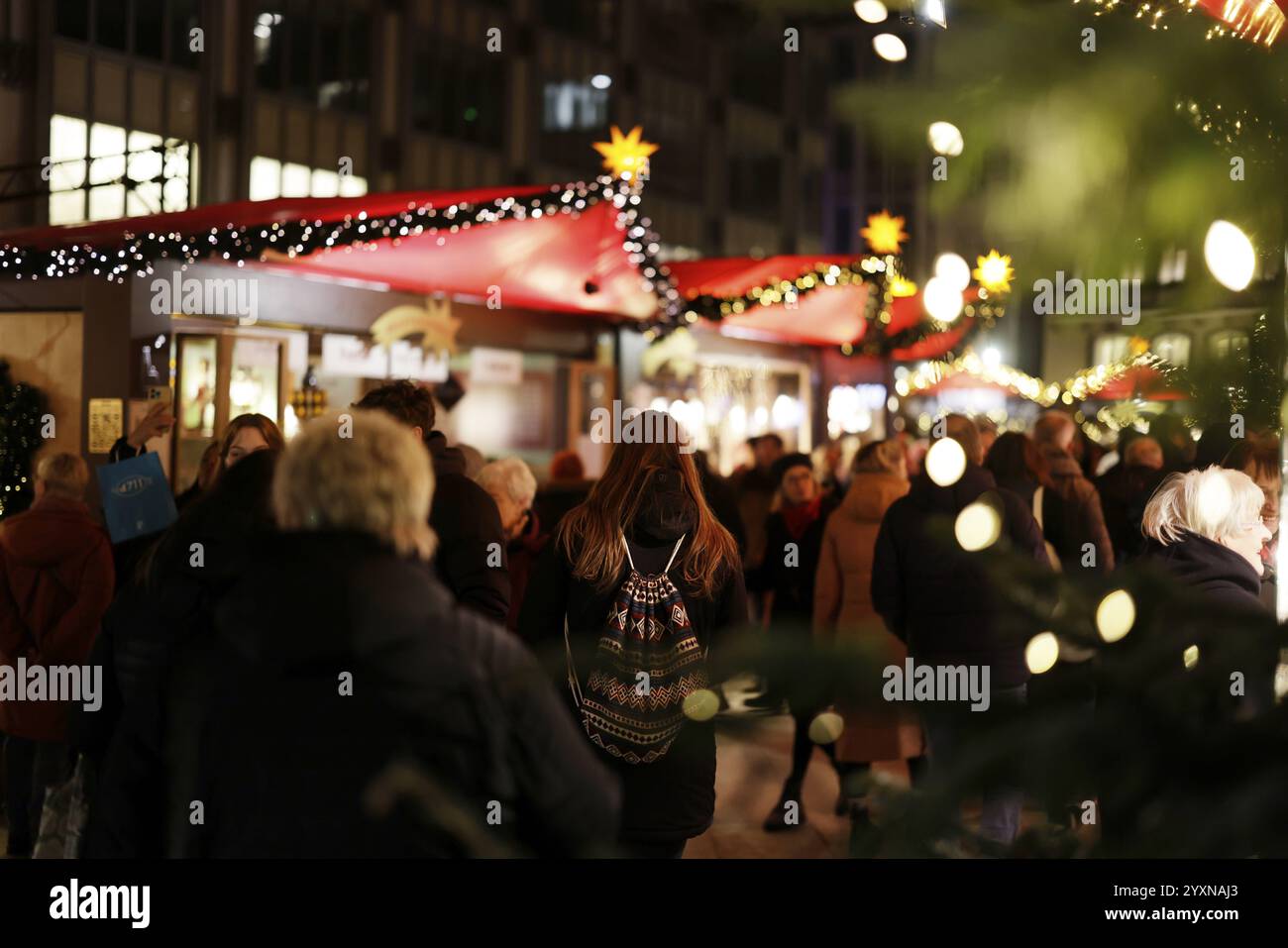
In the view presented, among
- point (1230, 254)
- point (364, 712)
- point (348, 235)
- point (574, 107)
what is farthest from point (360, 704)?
point (574, 107)

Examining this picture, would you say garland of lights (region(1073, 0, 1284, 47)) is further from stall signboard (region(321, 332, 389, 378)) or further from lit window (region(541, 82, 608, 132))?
lit window (region(541, 82, 608, 132))

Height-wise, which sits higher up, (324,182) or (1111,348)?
(324,182)

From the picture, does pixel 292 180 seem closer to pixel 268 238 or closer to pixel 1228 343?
pixel 268 238

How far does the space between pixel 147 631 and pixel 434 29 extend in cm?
3092

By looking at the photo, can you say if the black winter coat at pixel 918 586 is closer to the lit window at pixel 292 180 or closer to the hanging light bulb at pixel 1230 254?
the hanging light bulb at pixel 1230 254

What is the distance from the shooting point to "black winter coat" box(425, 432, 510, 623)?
15.5ft

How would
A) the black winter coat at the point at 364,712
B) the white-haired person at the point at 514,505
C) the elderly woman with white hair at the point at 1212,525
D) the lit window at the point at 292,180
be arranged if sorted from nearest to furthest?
the black winter coat at the point at 364,712 → the elderly woman with white hair at the point at 1212,525 → the white-haired person at the point at 514,505 → the lit window at the point at 292,180

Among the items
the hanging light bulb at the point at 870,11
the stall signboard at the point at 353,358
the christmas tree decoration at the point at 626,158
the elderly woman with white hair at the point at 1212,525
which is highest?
the christmas tree decoration at the point at 626,158

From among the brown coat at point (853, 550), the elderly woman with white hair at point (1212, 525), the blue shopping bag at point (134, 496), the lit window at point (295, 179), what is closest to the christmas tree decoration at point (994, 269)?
the elderly woman with white hair at point (1212, 525)

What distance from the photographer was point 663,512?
13.2 feet

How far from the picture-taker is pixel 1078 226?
1.23 m

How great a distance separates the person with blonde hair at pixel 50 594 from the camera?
19.1ft

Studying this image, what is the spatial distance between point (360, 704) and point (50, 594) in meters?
4.31

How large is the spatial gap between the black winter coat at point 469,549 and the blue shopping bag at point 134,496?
172 cm
